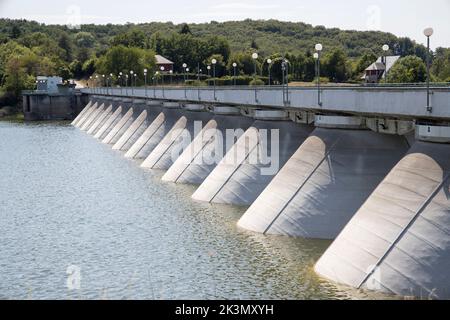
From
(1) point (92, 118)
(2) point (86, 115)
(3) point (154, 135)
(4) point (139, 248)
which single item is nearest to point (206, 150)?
(4) point (139, 248)

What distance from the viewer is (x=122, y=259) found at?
27.5m

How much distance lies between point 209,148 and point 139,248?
16.9 meters

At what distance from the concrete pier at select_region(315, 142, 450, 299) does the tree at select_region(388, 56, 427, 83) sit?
2123 inches

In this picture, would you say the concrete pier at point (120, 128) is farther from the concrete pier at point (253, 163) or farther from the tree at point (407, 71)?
the concrete pier at point (253, 163)

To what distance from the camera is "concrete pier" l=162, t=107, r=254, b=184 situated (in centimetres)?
4512

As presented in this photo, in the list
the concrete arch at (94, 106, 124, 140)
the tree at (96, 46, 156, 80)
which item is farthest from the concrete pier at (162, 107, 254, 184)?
the tree at (96, 46, 156, 80)

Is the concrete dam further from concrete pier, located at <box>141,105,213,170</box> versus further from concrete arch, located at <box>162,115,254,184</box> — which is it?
concrete pier, located at <box>141,105,213,170</box>

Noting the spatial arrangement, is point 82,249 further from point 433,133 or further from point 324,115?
point 433,133

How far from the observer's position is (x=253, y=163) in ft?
121

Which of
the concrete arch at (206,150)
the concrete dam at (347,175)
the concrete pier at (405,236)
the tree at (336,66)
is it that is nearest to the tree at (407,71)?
the tree at (336,66)

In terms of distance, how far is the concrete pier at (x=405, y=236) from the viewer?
20.3 metres

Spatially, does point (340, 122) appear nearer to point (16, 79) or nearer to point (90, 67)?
point (16, 79)

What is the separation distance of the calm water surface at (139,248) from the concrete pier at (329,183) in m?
0.85

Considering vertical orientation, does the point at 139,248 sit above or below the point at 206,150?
below
